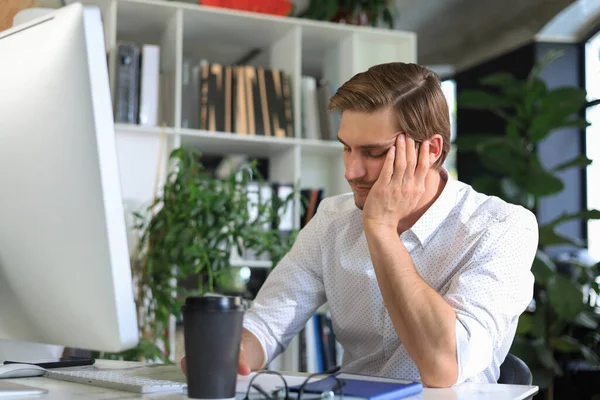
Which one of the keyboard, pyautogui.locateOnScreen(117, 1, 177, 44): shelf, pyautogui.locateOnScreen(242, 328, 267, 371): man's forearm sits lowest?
pyautogui.locateOnScreen(242, 328, 267, 371): man's forearm

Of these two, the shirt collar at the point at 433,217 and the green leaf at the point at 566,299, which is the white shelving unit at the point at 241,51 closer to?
the green leaf at the point at 566,299

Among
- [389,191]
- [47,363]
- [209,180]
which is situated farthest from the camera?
[209,180]

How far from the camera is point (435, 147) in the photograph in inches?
62.7

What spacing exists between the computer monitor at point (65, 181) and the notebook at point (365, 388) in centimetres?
22

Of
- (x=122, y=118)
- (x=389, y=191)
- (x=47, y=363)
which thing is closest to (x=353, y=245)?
(x=389, y=191)

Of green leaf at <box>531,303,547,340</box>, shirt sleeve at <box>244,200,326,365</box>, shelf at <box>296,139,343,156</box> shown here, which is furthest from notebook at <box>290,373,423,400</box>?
green leaf at <box>531,303,547,340</box>

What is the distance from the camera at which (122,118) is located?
280 cm

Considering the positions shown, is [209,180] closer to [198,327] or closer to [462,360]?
[462,360]

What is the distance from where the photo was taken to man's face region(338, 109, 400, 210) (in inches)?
59.9

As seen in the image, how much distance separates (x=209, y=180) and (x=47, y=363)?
1.45 m

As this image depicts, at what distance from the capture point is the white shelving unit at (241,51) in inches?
112

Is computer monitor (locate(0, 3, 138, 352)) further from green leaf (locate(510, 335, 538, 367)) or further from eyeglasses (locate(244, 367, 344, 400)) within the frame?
green leaf (locate(510, 335, 538, 367))

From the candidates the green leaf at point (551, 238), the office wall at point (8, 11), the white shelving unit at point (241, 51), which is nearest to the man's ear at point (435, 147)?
the office wall at point (8, 11)

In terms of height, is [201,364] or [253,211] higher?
[253,211]
